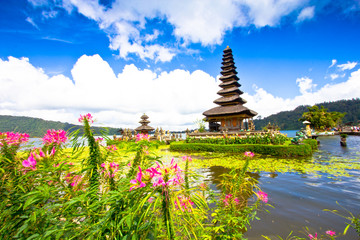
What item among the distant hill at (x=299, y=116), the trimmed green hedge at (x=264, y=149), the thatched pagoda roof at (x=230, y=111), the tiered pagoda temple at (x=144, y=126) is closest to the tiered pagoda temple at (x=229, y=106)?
the thatched pagoda roof at (x=230, y=111)

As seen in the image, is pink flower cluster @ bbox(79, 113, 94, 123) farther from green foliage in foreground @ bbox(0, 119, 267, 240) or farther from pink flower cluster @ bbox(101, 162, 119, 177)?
pink flower cluster @ bbox(101, 162, 119, 177)

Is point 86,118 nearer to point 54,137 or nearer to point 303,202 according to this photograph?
point 54,137

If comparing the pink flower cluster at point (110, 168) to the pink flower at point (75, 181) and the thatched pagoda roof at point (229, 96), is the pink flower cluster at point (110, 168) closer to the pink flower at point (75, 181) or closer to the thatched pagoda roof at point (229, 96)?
the pink flower at point (75, 181)

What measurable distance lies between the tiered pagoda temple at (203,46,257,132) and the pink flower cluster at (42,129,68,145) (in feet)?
71.3

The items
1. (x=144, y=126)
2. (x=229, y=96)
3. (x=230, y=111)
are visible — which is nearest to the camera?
(x=230, y=111)

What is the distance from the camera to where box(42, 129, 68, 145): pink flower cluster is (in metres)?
1.63

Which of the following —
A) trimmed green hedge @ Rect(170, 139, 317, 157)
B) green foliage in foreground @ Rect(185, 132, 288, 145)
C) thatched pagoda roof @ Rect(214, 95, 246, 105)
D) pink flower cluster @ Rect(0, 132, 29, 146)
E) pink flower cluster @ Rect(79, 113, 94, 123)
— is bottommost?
trimmed green hedge @ Rect(170, 139, 317, 157)

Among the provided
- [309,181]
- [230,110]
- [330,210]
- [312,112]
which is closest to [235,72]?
[230,110]

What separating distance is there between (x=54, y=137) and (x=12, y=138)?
1.29ft

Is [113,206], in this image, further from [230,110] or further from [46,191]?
[230,110]

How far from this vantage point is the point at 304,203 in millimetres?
4352

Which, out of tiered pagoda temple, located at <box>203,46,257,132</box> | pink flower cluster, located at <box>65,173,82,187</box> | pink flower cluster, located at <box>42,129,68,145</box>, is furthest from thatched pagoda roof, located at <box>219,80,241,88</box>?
pink flower cluster, located at <box>65,173,82,187</box>

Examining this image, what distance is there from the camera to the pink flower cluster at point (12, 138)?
60.4 inches

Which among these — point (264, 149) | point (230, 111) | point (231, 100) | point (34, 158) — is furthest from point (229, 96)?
point (34, 158)
